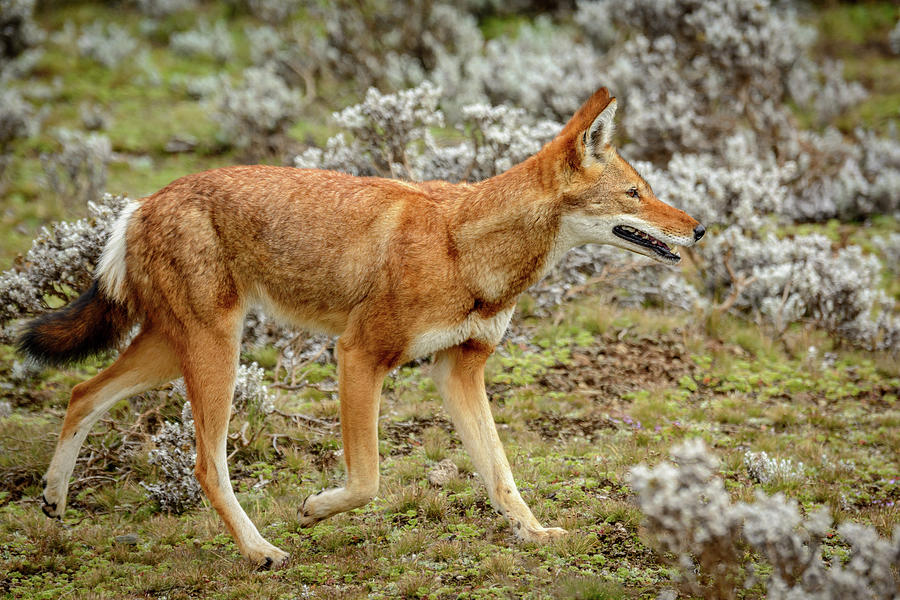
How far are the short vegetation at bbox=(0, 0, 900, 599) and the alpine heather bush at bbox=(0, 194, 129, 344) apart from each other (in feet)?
0.07

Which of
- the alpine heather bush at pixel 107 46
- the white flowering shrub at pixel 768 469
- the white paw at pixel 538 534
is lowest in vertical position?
the white paw at pixel 538 534

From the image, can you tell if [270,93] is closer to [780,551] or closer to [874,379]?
[874,379]

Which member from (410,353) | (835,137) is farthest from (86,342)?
(835,137)

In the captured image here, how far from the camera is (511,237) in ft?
14.1

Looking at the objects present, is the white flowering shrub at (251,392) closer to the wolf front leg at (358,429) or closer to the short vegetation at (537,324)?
the short vegetation at (537,324)

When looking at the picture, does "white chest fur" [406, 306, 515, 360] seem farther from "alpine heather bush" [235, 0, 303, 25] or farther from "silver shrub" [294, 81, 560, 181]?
"alpine heather bush" [235, 0, 303, 25]

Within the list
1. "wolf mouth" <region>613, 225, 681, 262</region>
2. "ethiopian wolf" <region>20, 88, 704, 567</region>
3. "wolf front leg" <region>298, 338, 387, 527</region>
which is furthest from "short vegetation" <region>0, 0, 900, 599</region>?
"wolf mouth" <region>613, 225, 681, 262</region>

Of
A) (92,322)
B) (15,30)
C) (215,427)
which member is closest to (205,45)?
(15,30)

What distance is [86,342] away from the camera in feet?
15.3

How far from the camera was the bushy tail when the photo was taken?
15.1ft

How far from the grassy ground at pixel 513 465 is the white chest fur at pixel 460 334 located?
3.32 ft

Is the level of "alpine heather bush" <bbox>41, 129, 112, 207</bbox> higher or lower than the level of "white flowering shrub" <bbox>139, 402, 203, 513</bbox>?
higher

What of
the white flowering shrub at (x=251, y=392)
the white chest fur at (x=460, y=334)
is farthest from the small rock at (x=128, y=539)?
the white chest fur at (x=460, y=334)

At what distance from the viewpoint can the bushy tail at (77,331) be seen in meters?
4.62
